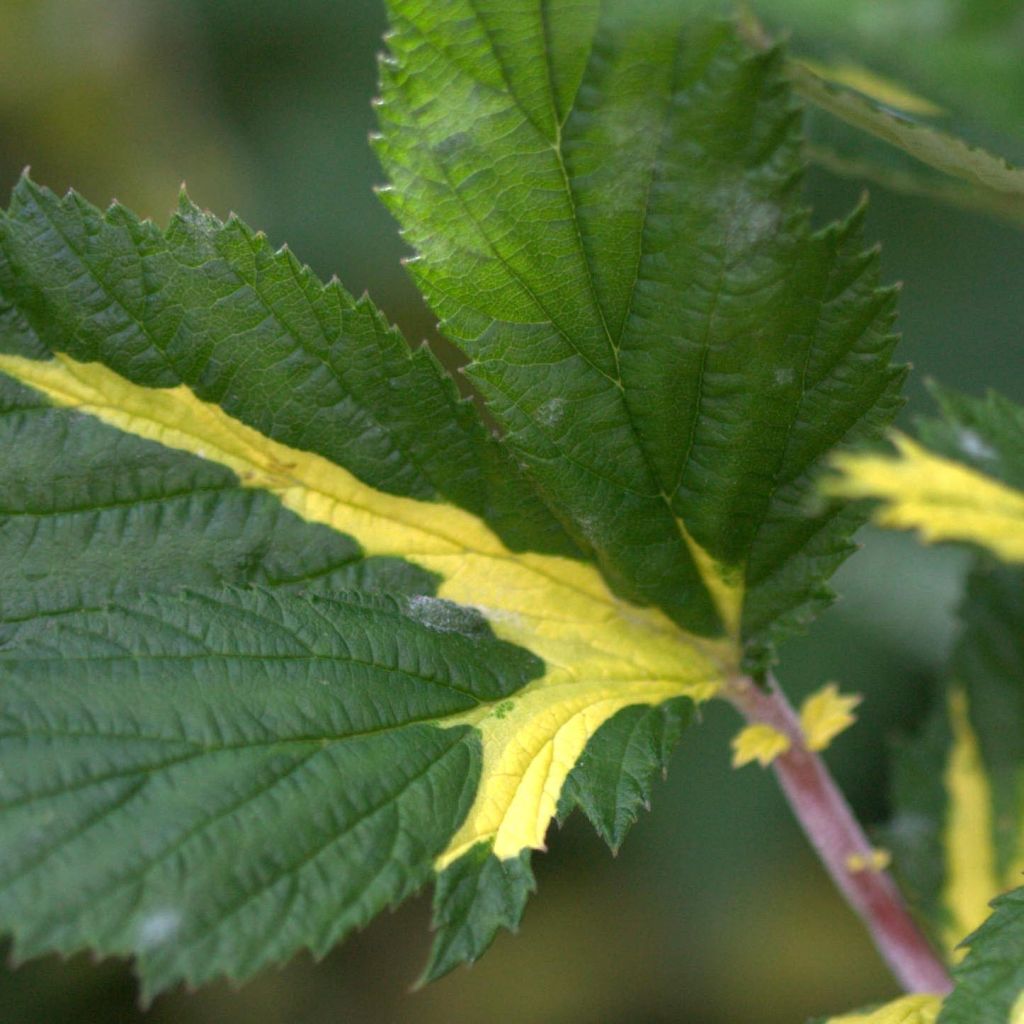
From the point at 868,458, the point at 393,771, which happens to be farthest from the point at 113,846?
the point at 868,458

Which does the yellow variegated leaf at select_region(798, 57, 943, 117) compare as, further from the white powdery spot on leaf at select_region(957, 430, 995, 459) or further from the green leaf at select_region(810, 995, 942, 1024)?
the green leaf at select_region(810, 995, 942, 1024)

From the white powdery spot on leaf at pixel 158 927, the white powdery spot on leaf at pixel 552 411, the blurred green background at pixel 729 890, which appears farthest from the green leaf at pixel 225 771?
the blurred green background at pixel 729 890

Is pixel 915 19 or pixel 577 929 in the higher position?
pixel 915 19

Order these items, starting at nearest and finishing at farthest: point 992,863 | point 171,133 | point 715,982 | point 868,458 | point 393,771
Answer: point 868,458, point 393,771, point 992,863, point 715,982, point 171,133

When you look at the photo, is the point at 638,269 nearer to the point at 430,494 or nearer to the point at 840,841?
the point at 430,494

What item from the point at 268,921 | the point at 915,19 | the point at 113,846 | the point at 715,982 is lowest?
the point at 715,982

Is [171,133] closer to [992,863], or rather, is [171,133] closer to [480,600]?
[480,600]

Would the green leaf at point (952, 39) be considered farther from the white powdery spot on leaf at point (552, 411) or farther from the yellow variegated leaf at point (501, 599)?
the yellow variegated leaf at point (501, 599)

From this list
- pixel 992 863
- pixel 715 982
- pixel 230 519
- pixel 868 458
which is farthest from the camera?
pixel 715 982
